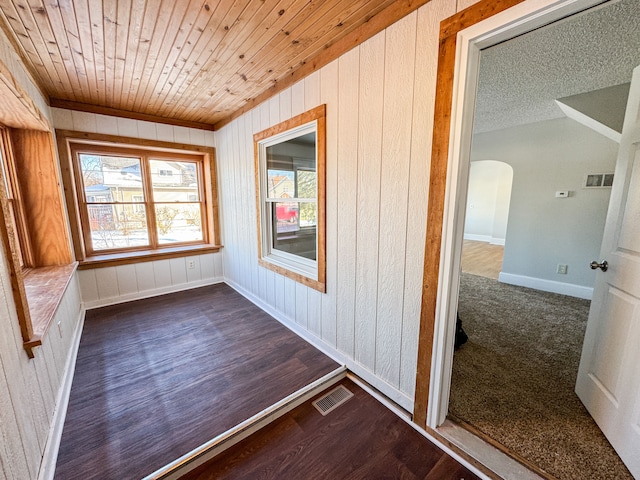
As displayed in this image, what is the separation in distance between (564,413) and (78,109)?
5126 millimetres

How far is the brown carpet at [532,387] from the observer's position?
1.32 metres

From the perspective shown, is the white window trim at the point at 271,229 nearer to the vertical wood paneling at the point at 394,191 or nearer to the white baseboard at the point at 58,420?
the vertical wood paneling at the point at 394,191

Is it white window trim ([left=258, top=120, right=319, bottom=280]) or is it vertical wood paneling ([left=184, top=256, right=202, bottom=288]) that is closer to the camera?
white window trim ([left=258, top=120, right=319, bottom=280])

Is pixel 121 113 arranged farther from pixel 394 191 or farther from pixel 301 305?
pixel 394 191

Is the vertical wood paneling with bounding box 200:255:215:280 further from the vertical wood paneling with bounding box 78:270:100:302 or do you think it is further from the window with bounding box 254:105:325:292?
the window with bounding box 254:105:325:292

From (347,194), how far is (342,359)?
132 centimetres

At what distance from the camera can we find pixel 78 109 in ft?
9.39

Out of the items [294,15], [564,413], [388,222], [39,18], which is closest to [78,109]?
[39,18]

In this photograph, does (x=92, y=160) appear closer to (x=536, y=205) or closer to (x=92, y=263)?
(x=92, y=263)

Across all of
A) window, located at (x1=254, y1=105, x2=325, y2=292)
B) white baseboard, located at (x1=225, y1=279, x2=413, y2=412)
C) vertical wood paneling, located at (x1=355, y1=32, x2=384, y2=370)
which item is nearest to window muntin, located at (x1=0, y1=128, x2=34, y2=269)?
window, located at (x1=254, y1=105, x2=325, y2=292)

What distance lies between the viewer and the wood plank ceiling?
56.2 inches

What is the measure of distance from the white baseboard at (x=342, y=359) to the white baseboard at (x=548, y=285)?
10.6ft

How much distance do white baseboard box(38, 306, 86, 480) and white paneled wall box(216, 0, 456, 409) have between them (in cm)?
169

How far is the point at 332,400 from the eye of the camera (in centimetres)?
174
